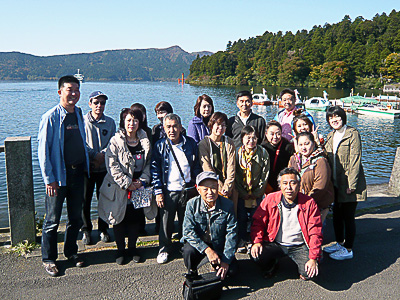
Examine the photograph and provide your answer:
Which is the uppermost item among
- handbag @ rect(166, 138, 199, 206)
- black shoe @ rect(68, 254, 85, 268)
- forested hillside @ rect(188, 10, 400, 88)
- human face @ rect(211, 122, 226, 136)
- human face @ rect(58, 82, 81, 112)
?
forested hillside @ rect(188, 10, 400, 88)

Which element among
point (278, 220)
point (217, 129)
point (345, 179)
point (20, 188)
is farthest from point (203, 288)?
point (20, 188)

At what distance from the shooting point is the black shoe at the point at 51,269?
11.9 feet

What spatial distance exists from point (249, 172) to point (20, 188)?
270 cm

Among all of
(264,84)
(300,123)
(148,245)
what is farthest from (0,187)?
(264,84)

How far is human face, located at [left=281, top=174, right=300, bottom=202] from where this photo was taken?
3.61 m

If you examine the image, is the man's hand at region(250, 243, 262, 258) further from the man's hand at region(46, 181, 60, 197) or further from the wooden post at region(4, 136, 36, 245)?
the wooden post at region(4, 136, 36, 245)

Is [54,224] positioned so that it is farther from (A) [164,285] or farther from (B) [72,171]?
(A) [164,285]

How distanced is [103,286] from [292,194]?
7.06 feet

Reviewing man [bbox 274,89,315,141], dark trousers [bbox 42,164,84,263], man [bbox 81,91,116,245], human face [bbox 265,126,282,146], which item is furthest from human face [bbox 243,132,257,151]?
dark trousers [bbox 42,164,84,263]

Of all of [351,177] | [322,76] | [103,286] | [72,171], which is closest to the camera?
[103,286]

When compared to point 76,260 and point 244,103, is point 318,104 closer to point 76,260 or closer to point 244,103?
point 244,103

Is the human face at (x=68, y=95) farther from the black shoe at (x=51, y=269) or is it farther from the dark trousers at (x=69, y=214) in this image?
the black shoe at (x=51, y=269)

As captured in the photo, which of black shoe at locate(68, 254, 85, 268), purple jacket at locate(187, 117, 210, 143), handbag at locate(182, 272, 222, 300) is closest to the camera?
handbag at locate(182, 272, 222, 300)

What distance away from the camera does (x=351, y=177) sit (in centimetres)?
410
